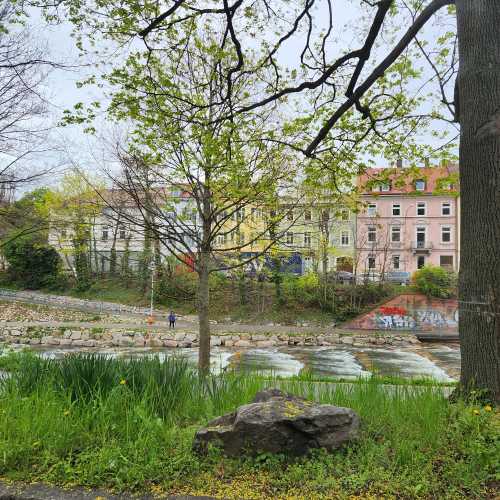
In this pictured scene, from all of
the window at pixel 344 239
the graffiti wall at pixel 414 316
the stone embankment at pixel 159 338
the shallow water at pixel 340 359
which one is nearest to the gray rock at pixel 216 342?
the stone embankment at pixel 159 338

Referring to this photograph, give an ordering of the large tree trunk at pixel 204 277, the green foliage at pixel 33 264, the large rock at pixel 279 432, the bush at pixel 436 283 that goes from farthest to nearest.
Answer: the green foliage at pixel 33 264, the bush at pixel 436 283, the large tree trunk at pixel 204 277, the large rock at pixel 279 432

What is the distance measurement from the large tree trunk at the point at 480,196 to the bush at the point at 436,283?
94.6 ft

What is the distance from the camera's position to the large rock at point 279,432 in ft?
10.3

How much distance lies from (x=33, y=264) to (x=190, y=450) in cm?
4291

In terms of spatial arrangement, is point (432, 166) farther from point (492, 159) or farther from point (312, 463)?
point (312, 463)

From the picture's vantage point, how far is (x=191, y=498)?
2648 millimetres

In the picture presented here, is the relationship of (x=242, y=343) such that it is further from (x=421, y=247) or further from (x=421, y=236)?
(x=421, y=236)

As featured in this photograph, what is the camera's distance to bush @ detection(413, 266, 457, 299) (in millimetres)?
30688

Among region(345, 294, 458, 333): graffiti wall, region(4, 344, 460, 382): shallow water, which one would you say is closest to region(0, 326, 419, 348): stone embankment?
region(4, 344, 460, 382): shallow water

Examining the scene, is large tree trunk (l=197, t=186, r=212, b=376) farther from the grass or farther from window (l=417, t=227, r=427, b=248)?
window (l=417, t=227, r=427, b=248)

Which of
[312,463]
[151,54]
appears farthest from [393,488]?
[151,54]

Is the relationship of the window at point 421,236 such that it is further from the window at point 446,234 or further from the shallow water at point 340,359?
the shallow water at point 340,359

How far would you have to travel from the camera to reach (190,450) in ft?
10.3

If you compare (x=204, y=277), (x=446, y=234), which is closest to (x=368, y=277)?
(x=446, y=234)
